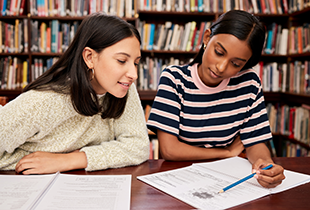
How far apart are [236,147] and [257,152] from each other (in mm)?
97

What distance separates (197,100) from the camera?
3.89 feet

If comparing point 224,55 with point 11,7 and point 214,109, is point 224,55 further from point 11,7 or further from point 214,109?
point 11,7

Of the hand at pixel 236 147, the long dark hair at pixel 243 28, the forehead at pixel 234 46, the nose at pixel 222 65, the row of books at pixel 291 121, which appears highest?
the long dark hair at pixel 243 28

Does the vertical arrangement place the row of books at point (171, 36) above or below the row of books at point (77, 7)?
below

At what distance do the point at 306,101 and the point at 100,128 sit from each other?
2114mm

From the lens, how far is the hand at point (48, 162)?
0.81 meters

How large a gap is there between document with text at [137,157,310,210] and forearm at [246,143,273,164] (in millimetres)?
98

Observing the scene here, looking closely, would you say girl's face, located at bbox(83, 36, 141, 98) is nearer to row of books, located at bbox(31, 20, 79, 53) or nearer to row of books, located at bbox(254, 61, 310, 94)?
row of books, located at bbox(31, 20, 79, 53)

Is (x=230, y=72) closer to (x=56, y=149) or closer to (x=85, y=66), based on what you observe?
(x=85, y=66)

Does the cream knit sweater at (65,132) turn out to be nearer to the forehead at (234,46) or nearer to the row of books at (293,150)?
the forehead at (234,46)

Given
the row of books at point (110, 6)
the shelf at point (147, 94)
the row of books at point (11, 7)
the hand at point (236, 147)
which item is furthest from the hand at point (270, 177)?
the row of books at point (11, 7)

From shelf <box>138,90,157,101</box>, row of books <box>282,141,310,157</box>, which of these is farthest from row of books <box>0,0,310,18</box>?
row of books <box>282,141,310,157</box>

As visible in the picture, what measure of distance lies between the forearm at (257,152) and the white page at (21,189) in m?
0.72

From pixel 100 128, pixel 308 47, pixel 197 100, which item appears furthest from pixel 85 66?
pixel 308 47
